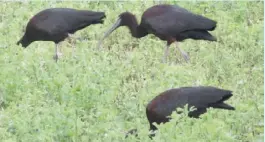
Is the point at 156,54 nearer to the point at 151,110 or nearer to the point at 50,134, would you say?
the point at 151,110

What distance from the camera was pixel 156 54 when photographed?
10219 millimetres

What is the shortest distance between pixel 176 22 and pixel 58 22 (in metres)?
1.43

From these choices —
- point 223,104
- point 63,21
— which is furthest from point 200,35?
point 223,104

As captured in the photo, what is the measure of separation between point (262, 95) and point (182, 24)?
274 cm

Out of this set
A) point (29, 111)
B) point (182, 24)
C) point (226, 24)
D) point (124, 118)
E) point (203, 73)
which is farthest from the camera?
point (226, 24)

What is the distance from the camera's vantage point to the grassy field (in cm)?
612

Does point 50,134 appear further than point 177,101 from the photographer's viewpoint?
No

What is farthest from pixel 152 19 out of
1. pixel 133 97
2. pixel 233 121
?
pixel 233 121

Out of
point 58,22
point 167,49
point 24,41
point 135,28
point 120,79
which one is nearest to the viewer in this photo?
point 120,79

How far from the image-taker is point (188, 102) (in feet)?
23.1

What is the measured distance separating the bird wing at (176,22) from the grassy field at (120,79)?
33 cm

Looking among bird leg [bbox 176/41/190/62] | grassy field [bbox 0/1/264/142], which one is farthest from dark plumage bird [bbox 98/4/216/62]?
grassy field [bbox 0/1/264/142]

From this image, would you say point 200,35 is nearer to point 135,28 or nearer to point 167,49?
point 167,49

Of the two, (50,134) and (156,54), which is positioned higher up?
(50,134)
